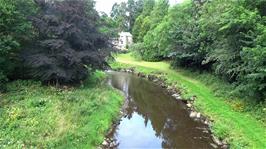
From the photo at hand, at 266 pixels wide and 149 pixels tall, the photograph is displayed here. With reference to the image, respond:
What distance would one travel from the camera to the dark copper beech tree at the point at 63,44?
984 inches

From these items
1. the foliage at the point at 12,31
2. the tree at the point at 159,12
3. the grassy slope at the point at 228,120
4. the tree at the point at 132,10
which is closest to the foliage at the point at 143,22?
the tree at the point at 159,12

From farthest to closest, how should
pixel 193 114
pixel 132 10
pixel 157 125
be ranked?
1. pixel 132 10
2. pixel 193 114
3. pixel 157 125

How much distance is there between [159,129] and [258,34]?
365 inches

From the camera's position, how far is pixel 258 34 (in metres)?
22.5

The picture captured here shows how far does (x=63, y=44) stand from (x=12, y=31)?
3.73 meters

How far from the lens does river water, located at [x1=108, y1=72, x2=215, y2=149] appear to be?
1930 cm

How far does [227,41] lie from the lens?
85.7 ft

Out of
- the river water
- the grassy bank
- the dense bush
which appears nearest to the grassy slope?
the river water

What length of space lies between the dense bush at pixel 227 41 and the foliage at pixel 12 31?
47.9 feet

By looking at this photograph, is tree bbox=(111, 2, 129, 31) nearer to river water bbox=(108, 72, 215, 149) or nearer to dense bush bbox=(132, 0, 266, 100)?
dense bush bbox=(132, 0, 266, 100)

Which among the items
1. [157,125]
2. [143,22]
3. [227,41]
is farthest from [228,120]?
[143,22]

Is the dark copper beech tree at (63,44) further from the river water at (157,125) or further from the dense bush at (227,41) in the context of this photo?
the dense bush at (227,41)

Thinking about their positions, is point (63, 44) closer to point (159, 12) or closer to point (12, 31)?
point (12, 31)

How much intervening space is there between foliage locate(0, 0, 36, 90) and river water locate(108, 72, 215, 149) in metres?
9.24
